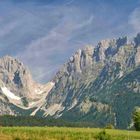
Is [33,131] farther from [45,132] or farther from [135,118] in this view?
[135,118]

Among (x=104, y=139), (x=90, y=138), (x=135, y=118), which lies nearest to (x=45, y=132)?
(x=90, y=138)

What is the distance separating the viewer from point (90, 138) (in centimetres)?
6556

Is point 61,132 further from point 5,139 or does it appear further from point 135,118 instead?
point 135,118

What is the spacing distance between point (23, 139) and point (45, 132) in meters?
16.6

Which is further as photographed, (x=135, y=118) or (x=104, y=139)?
(x=135, y=118)

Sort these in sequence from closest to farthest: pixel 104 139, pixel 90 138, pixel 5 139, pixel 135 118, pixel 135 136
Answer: pixel 5 139
pixel 104 139
pixel 90 138
pixel 135 136
pixel 135 118

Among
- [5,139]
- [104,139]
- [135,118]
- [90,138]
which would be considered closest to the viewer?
[5,139]

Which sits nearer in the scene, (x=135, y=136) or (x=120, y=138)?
(x=120, y=138)

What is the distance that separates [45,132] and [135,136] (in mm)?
13379

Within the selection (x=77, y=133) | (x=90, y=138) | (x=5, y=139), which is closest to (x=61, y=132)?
(x=77, y=133)

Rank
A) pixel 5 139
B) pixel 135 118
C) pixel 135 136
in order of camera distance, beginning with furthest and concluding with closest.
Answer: pixel 135 118, pixel 135 136, pixel 5 139

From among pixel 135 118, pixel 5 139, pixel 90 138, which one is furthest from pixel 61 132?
pixel 135 118

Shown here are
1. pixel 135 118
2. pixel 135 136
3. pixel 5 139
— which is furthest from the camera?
pixel 135 118

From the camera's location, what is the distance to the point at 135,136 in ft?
239
